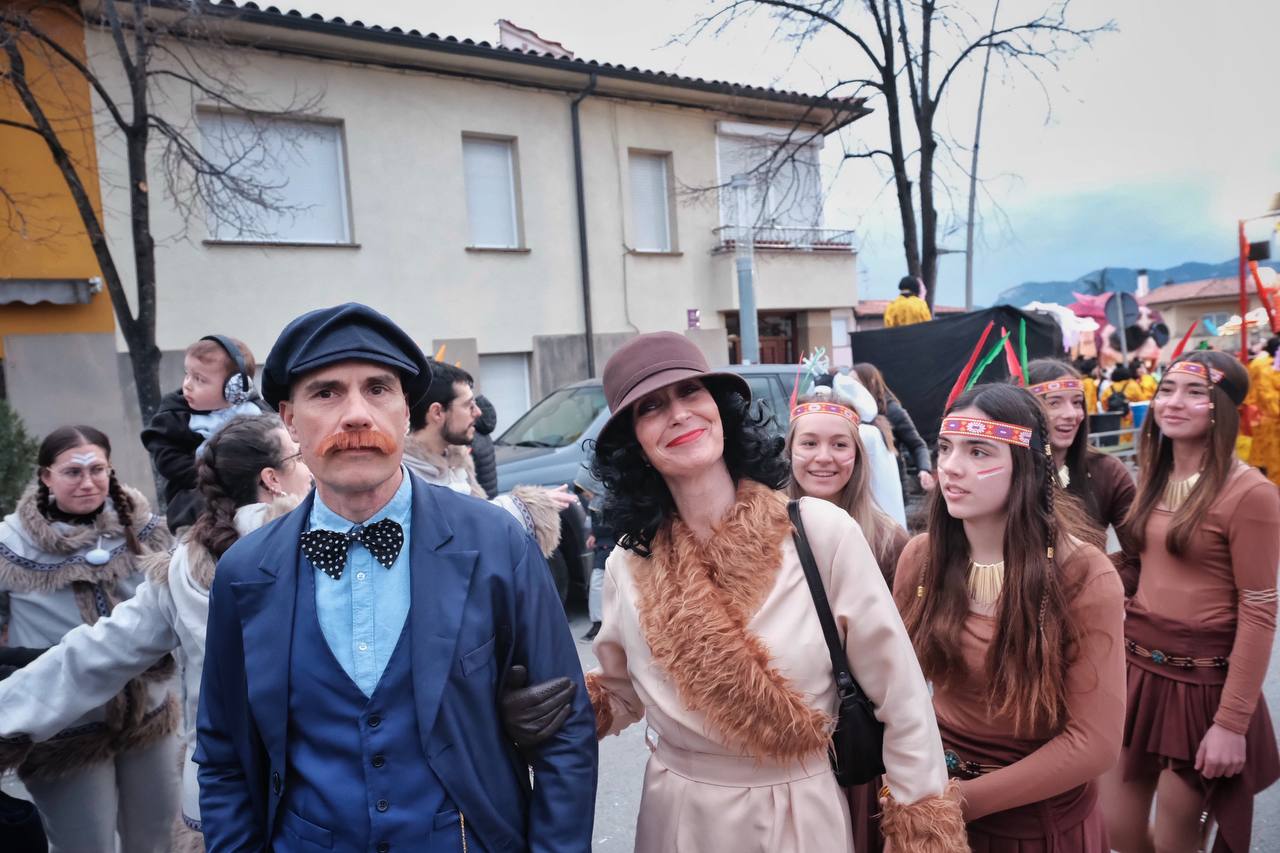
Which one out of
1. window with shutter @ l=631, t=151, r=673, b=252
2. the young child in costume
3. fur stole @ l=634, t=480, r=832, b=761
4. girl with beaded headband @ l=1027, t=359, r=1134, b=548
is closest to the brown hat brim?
fur stole @ l=634, t=480, r=832, b=761

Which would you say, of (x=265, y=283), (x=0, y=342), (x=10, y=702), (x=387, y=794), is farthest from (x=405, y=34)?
(x=387, y=794)

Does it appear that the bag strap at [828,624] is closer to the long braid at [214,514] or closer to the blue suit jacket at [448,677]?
the blue suit jacket at [448,677]

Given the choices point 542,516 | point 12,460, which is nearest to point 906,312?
point 542,516

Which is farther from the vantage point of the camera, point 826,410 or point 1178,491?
point 826,410

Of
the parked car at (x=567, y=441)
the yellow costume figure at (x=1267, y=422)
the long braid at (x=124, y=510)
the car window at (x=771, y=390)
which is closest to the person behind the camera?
the long braid at (x=124, y=510)

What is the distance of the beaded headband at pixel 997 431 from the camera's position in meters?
2.20

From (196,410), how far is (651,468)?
2.90 meters

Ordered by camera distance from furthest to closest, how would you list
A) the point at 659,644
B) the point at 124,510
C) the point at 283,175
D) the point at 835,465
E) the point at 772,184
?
the point at 772,184 < the point at 283,175 < the point at 835,465 < the point at 124,510 < the point at 659,644

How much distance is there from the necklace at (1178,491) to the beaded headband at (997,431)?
121 cm

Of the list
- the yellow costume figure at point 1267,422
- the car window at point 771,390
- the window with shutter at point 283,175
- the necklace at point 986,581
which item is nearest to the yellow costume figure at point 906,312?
the car window at point 771,390

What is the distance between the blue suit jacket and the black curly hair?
37 centimetres

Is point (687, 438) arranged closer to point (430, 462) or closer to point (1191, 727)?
point (1191, 727)

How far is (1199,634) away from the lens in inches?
111

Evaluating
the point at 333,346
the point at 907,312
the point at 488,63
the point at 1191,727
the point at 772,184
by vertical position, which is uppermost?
the point at 488,63
